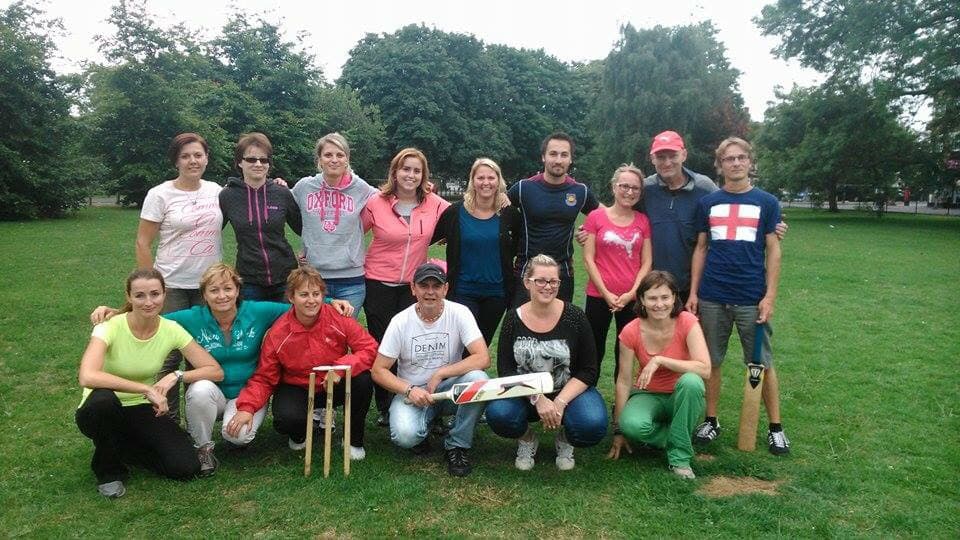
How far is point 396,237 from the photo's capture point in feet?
16.5

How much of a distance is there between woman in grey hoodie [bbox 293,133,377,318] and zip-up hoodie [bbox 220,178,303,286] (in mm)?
204

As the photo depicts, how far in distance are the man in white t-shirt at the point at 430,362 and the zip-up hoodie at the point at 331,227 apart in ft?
2.55

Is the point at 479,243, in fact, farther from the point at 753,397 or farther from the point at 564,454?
the point at 753,397

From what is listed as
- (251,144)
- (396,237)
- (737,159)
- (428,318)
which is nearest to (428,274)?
→ (428,318)

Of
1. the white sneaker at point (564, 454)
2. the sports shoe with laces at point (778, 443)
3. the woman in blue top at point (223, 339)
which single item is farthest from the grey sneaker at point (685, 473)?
the woman in blue top at point (223, 339)

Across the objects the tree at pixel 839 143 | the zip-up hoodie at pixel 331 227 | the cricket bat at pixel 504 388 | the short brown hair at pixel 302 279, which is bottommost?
the cricket bat at pixel 504 388

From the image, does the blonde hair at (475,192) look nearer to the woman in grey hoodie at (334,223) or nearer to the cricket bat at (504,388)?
the woman in grey hoodie at (334,223)

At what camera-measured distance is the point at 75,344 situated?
297 inches

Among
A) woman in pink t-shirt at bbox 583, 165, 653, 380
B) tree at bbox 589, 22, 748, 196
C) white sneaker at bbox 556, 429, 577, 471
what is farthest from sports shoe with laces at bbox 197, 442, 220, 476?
tree at bbox 589, 22, 748, 196

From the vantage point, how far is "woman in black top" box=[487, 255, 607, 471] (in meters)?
4.33

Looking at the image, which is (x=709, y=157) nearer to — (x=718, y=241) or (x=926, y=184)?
(x=926, y=184)

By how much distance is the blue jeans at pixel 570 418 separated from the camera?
4324 mm

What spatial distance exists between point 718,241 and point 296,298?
2977mm

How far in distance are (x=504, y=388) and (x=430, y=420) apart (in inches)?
27.1
